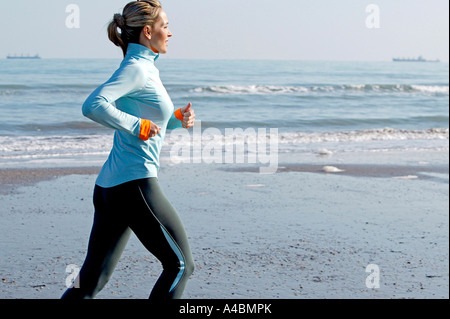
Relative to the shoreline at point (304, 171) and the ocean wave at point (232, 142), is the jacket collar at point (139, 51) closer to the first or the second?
the shoreline at point (304, 171)

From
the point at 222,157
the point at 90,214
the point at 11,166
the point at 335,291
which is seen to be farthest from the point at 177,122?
the point at 222,157

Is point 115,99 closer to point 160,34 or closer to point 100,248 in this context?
point 160,34

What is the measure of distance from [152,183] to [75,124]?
43.8 ft

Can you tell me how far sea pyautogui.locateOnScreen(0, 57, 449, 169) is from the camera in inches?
504

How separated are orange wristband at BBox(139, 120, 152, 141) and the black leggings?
0.21m

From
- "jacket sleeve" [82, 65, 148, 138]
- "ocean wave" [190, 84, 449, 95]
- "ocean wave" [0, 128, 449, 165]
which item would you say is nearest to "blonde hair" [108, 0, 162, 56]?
"jacket sleeve" [82, 65, 148, 138]

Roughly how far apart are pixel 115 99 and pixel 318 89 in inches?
1061

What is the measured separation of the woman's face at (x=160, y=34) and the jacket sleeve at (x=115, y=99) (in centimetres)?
23

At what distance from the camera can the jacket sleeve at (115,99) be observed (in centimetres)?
281

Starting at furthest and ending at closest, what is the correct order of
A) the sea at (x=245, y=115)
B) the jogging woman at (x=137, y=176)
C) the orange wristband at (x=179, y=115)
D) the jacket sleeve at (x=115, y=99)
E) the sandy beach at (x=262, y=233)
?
1. the sea at (x=245, y=115)
2. the sandy beach at (x=262, y=233)
3. the orange wristband at (x=179, y=115)
4. the jogging woman at (x=137, y=176)
5. the jacket sleeve at (x=115, y=99)

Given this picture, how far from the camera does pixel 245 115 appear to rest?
1975 cm

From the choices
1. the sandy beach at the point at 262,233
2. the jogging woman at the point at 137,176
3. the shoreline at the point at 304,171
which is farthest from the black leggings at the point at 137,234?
the shoreline at the point at 304,171

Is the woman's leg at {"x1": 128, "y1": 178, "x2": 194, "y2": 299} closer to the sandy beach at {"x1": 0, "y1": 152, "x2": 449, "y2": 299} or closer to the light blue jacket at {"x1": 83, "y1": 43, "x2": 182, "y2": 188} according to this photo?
the light blue jacket at {"x1": 83, "y1": 43, "x2": 182, "y2": 188}

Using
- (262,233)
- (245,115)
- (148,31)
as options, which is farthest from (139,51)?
(245,115)
